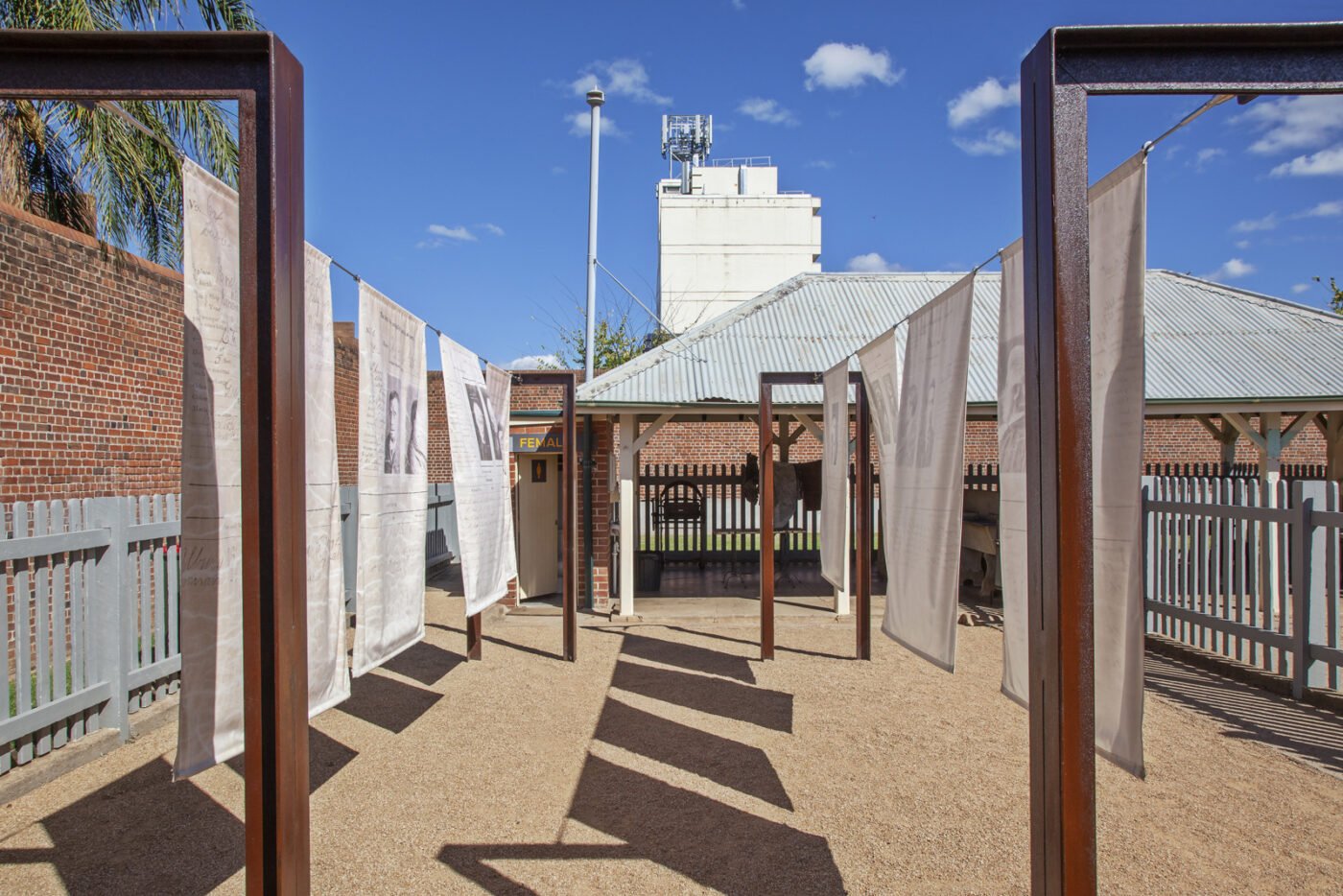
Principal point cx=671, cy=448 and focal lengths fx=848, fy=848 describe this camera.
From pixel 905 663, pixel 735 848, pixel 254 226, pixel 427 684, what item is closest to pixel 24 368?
pixel 427 684

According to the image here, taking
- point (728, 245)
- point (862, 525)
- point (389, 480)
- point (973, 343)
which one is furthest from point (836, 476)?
point (728, 245)

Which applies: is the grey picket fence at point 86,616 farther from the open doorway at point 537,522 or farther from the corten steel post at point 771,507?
the open doorway at point 537,522

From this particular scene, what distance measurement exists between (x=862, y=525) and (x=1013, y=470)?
426cm

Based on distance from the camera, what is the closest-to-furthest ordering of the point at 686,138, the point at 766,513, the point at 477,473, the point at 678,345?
the point at 477,473 < the point at 766,513 < the point at 678,345 < the point at 686,138

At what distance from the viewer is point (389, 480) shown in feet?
14.4

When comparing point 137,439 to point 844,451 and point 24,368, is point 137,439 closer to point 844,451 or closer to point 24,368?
point 24,368

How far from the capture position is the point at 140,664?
18.6 ft

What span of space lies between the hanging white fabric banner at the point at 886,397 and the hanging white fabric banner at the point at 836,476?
112 centimetres

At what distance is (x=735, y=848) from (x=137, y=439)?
7.86 m

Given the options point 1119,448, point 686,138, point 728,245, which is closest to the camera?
point 1119,448

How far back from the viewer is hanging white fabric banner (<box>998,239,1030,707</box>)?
10.5 ft

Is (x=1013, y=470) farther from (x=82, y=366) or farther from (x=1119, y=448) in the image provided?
(x=82, y=366)

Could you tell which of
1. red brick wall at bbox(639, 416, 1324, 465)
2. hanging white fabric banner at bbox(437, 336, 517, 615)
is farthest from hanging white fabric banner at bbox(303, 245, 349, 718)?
red brick wall at bbox(639, 416, 1324, 465)

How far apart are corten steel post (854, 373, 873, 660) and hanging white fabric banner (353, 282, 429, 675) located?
3.82 m
